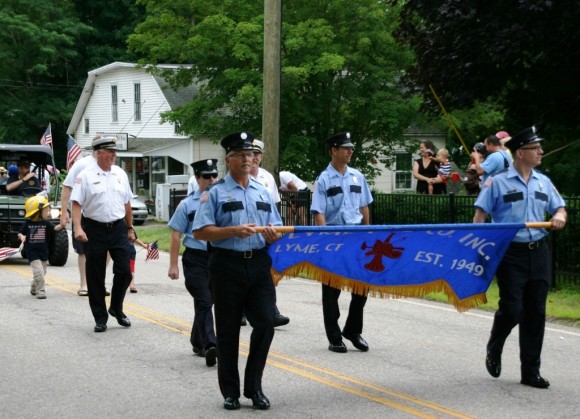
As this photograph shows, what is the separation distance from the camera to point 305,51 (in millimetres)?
30469

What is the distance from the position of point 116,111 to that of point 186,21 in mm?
20639

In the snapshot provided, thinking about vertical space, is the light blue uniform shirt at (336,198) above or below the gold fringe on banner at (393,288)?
above

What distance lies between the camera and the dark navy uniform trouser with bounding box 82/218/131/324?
1159 centimetres

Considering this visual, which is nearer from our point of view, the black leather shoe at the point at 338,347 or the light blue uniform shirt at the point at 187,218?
the light blue uniform shirt at the point at 187,218

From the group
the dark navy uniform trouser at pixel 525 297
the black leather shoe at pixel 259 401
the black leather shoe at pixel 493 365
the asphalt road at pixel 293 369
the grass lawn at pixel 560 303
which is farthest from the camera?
the grass lawn at pixel 560 303

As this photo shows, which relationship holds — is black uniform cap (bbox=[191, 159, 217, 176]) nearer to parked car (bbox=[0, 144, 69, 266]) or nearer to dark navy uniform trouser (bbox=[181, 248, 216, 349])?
dark navy uniform trouser (bbox=[181, 248, 216, 349])

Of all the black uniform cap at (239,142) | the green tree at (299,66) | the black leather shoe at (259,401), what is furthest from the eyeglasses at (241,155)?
the green tree at (299,66)

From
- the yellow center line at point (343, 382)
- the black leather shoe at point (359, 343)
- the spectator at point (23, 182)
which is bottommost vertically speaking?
the yellow center line at point (343, 382)

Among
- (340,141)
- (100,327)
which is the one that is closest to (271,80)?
(100,327)

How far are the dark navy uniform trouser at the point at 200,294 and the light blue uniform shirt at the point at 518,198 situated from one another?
266 cm

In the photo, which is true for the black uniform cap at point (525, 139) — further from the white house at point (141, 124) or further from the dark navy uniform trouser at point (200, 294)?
the white house at point (141, 124)

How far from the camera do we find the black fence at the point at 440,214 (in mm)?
15344

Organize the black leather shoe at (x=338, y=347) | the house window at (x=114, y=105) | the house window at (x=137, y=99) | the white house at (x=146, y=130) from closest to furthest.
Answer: the black leather shoe at (x=338, y=347), the white house at (x=146, y=130), the house window at (x=137, y=99), the house window at (x=114, y=105)

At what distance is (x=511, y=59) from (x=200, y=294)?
1083 cm
